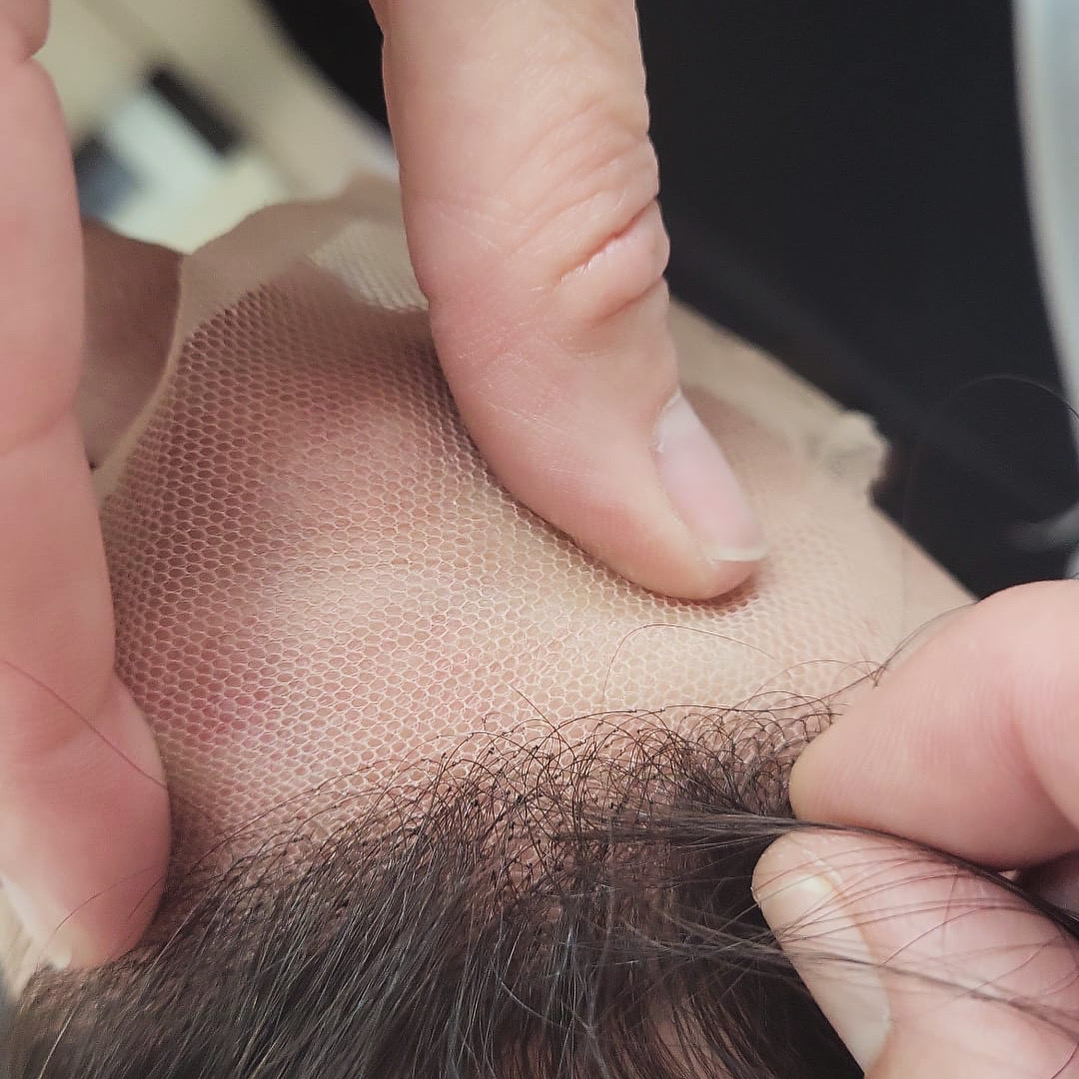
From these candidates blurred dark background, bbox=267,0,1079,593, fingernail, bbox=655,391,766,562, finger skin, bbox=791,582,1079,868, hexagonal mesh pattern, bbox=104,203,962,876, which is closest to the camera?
finger skin, bbox=791,582,1079,868

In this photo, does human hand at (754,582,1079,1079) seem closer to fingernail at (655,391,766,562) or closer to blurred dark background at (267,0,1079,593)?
fingernail at (655,391,766,562)

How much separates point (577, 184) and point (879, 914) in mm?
405

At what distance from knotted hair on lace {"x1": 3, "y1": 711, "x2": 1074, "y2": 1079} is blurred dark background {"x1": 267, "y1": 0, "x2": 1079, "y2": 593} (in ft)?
2.10

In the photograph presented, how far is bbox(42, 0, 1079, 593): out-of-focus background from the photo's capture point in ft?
3.45

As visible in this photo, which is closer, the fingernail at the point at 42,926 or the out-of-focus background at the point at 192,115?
the fingernail at the point at 42,926

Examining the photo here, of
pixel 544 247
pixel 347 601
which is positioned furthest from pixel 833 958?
pixel 544 247

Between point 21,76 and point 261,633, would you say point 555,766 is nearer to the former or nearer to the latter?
point 261,633

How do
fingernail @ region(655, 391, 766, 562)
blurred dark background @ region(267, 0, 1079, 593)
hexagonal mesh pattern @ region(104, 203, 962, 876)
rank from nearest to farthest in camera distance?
1. hexagonal mesh pattern @ region(104, 203, 962, 876)
2. fingernail @ region(655, 391, 766, 562)
3. blurred dark background @ region(267, 0, 1079, 593)

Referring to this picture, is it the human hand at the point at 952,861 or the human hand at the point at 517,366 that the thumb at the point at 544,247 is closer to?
the human hand at the point at 517,366

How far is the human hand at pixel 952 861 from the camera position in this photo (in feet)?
1.20

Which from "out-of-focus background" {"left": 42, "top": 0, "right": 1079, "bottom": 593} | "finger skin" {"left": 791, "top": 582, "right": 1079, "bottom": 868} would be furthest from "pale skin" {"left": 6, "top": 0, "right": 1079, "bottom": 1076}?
"out-of-focus background" {"left": 42, "top": 0, "right": 1079, "bottom": 593}

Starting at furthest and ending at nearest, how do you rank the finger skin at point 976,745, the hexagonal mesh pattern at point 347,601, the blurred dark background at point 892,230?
1. the blurred dark background at point 892,230
2. the hexagonal mesh pattern at point 347,601
3. the finger skin at point 976,745

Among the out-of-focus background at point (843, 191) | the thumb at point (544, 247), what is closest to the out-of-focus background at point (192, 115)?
the out-of-focus background at point (843, 191)

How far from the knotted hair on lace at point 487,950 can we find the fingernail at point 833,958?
0.06 feet
